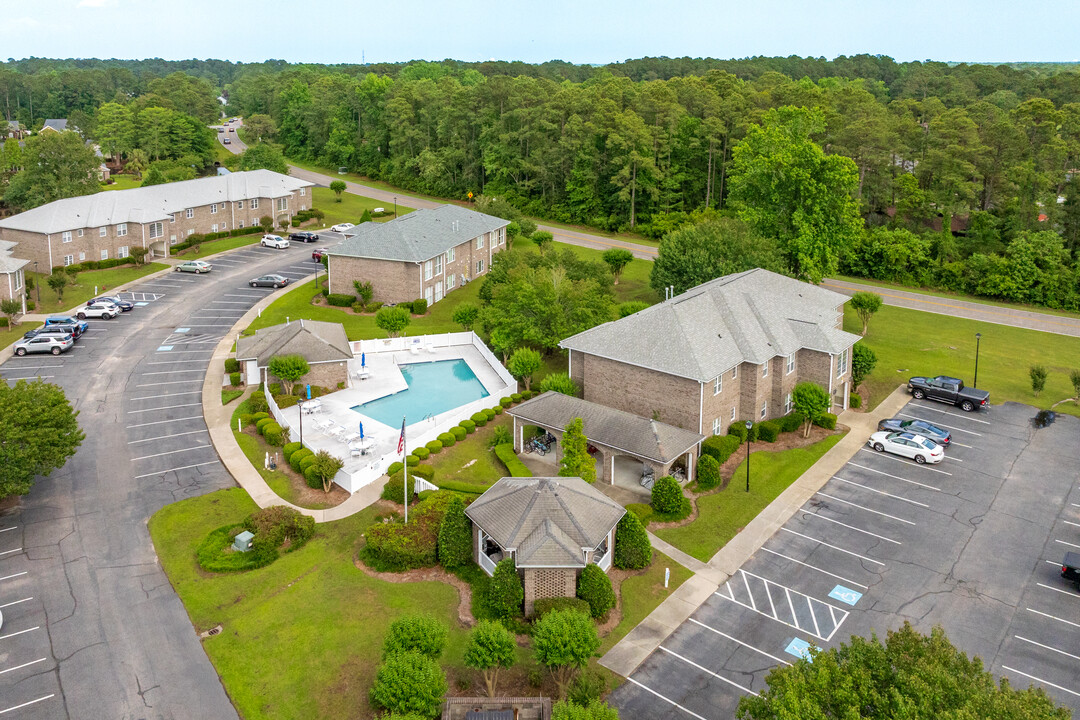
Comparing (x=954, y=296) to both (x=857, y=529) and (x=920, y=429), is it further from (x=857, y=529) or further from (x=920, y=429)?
(x=857, y=529)

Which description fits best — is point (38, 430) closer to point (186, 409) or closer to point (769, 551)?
point (186, 409)

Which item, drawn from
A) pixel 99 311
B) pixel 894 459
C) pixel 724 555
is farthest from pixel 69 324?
pixel 894 459

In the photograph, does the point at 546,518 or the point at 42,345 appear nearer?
the point at 546,518

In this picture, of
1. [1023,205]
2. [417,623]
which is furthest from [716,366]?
[1023,205]

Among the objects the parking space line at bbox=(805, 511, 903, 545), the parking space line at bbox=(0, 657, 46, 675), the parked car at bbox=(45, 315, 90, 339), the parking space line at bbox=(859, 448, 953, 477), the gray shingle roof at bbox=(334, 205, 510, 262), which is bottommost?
the parking space line at bbox=(0, 657, 46, 675)

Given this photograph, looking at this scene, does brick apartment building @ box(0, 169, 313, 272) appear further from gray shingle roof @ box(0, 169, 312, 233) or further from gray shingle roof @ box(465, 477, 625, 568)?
gray shingle roof @ box(465, 477, 625, 568)

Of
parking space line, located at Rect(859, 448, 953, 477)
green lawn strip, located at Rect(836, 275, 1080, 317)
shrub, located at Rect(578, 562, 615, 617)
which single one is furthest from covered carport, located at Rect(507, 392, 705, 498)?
green lawn strip, located at Rect(836, 275, 1080, 317)
